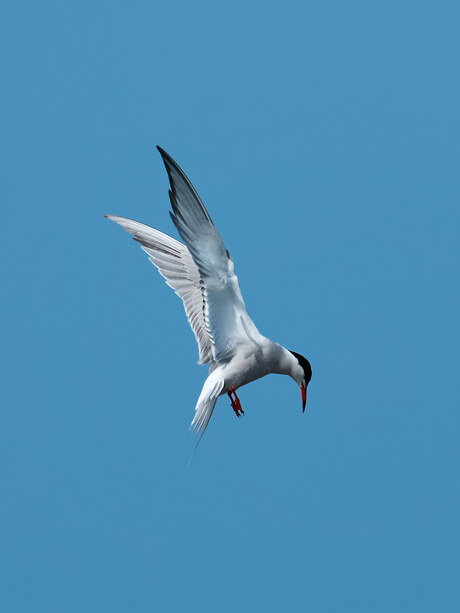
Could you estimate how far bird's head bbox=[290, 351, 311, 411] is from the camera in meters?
3.84

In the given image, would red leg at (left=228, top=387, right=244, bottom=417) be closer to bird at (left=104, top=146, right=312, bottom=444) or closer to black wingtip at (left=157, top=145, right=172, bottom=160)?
bird at (left=104, top=146, right=312, bottom=444)

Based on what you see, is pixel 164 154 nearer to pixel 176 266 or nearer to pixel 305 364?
pixel 176 266

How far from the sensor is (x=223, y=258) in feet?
10.8

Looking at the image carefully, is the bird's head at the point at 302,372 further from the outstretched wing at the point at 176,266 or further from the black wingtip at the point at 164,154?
the black wingtip at the point at 164,154

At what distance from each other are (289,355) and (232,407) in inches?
13.9

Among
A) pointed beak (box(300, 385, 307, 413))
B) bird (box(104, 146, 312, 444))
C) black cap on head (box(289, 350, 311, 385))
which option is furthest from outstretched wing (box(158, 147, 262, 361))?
pointed beak (box(300, 385, 307, 413))

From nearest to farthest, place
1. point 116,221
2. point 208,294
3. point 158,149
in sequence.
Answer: point 158,149
point 208,294
point 116,221

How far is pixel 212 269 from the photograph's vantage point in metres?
3.33

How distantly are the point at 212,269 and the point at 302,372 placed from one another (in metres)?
0.78

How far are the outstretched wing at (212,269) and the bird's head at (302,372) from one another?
274 millimetres

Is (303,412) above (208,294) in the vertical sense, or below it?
below

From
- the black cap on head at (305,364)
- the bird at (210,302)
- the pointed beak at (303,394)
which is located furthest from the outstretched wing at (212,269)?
the pointed beak at (303,394)

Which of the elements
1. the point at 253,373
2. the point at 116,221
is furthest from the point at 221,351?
the point at 116,221

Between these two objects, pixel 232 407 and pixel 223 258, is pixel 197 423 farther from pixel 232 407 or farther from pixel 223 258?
pixel 223 258
